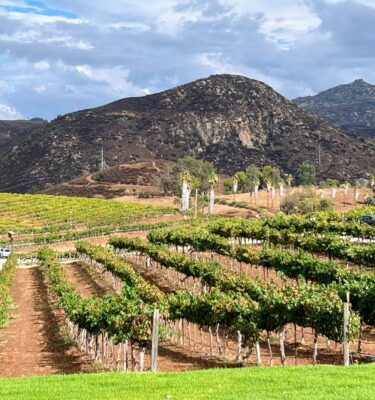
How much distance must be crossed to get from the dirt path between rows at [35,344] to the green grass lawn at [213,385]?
8.68 m

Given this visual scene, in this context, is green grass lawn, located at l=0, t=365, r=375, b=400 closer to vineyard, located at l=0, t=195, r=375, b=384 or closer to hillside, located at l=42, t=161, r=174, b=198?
vineyard, located at l=0, t=195, r=375, b=384

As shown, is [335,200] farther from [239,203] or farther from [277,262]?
[277,262]

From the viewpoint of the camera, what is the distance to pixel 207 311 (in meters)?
24.6

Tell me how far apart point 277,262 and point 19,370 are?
20.6 m

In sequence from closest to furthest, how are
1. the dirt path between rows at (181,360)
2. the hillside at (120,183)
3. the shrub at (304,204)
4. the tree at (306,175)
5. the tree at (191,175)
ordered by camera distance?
1. the dirt path between rows at (181,360)
2. the shrub at (304,204)
3. the tree at (191,175)
4. the hillside at (120,183)
5. the tree at (306,175)

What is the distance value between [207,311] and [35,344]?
39.4 feet

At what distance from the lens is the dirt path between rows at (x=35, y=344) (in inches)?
1025

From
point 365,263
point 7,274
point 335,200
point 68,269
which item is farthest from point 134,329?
point 335,200

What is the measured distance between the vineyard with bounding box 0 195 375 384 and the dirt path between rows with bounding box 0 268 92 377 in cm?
12

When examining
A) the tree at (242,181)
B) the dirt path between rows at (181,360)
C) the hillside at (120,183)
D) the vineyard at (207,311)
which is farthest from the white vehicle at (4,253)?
the tree at (242,181)

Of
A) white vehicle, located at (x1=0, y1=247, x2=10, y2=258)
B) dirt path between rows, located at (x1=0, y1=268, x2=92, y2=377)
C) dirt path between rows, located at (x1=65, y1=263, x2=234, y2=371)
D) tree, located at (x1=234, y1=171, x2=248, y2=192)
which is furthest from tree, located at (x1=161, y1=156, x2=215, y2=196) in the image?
dirt path between rows, located at (x1=65, y1=263, x2=234, y2=371)

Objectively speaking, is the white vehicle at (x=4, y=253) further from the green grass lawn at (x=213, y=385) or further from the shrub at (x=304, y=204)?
the green grass lawn at (x=213, y=385)

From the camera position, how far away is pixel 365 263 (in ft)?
141

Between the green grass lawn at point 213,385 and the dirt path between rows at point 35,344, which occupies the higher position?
the green grass lawn at point 213,385
